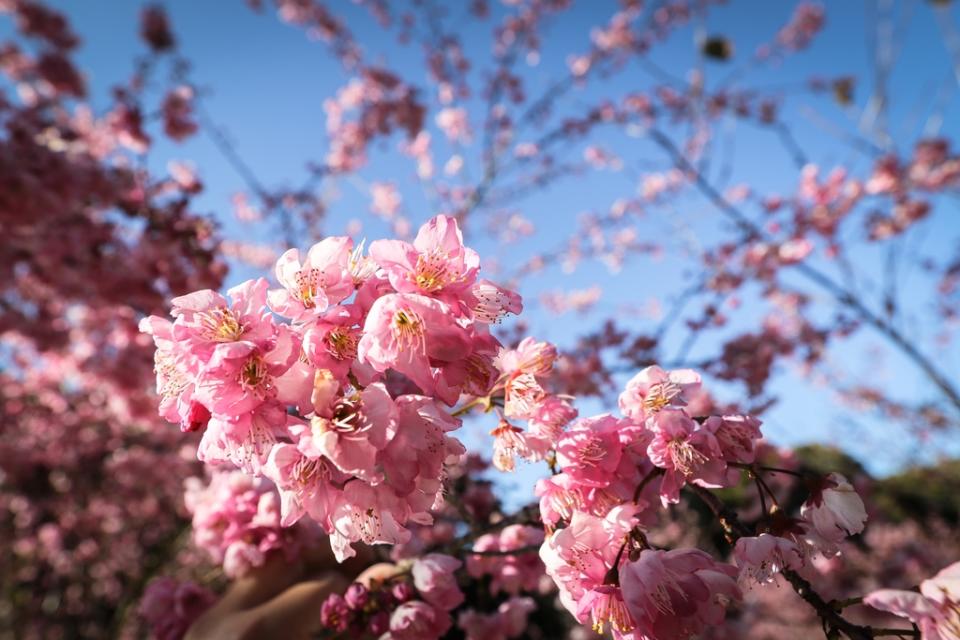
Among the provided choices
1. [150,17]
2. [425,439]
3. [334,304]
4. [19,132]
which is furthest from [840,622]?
[150,17]

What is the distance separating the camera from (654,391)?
3.20 ft

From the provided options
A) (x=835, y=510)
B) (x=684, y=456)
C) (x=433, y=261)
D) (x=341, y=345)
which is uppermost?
(x=433, y=261)

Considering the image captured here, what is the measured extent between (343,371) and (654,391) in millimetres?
543

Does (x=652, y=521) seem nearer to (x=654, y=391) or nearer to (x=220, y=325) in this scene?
(x=654, y=391)

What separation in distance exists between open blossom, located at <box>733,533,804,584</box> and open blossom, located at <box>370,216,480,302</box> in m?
0.59

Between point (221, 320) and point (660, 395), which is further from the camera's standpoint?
point (660, 395)

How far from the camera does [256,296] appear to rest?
2.79ft

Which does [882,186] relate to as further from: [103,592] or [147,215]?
[103,592]

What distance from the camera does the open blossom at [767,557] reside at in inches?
32.5

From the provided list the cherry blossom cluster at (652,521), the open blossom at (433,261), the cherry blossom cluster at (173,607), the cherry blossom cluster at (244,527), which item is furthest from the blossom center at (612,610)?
the cherry blossom cluster at (173,607)

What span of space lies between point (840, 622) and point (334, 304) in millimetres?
842

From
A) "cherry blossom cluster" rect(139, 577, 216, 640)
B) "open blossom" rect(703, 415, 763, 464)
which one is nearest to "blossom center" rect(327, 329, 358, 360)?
"open blossom" rect(703, 415, 763, 464)

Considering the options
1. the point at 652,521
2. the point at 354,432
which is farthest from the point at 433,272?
the point at 652,521

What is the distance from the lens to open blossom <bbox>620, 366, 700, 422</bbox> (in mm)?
968
